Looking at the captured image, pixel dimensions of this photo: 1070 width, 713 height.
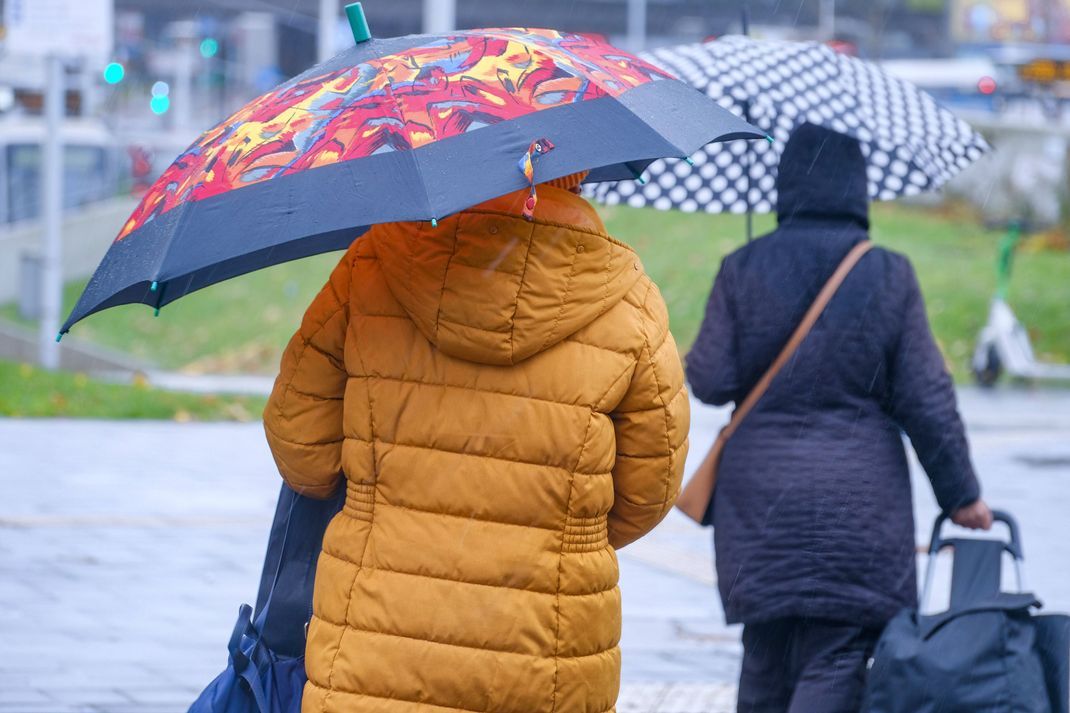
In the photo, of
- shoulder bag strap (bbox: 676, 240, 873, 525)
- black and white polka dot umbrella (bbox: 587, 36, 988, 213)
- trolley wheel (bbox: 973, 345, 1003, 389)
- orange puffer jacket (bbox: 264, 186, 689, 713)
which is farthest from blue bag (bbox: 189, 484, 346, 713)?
trolley wheel (bbox: 973, 345, 1003, 389)

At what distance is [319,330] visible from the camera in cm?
301

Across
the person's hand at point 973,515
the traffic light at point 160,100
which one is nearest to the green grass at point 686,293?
the person's hand at point 973,515

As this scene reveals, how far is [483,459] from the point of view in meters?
2.86

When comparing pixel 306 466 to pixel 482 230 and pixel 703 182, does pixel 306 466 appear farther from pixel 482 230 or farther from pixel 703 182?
pixel 703 182

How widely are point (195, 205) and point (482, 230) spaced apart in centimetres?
55

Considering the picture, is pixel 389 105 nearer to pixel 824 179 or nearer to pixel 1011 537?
pixel 824 179

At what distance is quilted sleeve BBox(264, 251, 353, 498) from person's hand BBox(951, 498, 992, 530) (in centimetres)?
176

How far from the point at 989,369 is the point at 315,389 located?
12.7 meters

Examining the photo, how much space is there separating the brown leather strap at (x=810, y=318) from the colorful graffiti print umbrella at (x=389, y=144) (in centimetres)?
89

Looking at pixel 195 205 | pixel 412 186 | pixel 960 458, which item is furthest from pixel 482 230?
pixel 960 458

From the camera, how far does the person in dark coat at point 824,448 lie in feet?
12.7

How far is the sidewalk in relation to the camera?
17.8 ft

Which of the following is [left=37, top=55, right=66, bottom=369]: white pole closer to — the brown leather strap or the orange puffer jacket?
the brown leather strap

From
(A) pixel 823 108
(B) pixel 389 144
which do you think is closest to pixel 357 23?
(B) pixel 389 144
